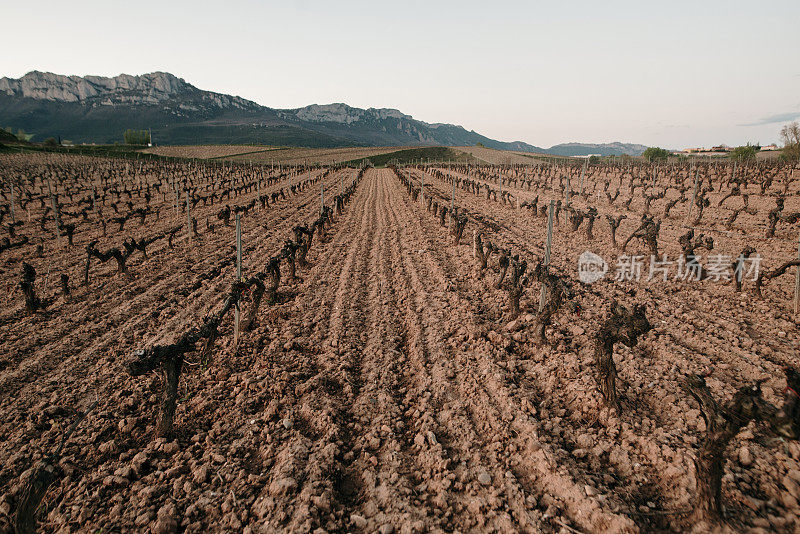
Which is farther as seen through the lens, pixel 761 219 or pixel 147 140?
pixel 147 140

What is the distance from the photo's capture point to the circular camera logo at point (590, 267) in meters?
9.59

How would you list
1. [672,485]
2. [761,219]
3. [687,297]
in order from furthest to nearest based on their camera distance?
1. [761,219]
2. [687,297]
3. [672,485]

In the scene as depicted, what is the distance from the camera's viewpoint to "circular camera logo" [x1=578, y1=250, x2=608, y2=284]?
9586 mm

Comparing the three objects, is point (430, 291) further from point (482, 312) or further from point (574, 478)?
point (574, 478)

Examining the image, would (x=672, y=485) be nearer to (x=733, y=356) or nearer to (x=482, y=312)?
(x=733, y=356)

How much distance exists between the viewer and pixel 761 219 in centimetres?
1584

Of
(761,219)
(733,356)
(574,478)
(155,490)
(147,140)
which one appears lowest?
(155,490)

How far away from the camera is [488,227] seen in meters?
16.1

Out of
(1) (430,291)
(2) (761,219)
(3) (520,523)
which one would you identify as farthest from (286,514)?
(2) (761,219)

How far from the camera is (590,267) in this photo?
34.7ft

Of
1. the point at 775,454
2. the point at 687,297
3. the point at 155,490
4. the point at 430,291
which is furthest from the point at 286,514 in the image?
the point at 687,297

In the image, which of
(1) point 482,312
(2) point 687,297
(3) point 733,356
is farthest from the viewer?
(2) point 687,297

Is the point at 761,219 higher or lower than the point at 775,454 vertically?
higher

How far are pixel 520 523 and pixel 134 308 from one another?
802 cm
